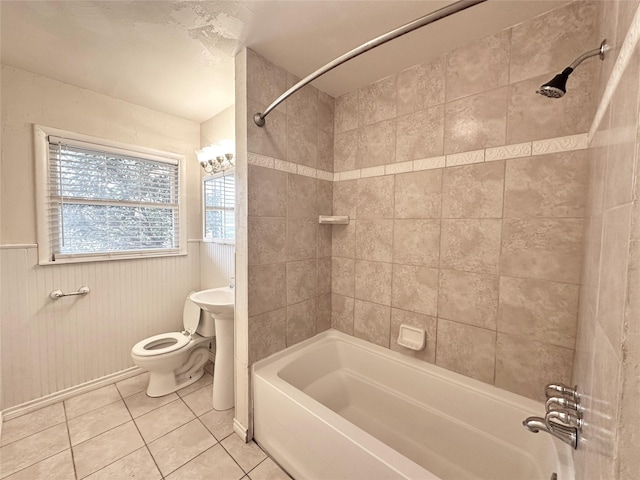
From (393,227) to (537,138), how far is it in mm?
822

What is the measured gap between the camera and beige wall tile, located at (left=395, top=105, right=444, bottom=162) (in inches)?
57.8

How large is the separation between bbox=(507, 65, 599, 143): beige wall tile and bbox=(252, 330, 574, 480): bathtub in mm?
1291

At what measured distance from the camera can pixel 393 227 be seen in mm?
1666

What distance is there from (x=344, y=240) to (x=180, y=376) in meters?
1.78

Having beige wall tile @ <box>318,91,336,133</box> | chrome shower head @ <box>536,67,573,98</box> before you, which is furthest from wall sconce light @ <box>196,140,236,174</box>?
chrome shower head @ <box>536,67,573,98</box>

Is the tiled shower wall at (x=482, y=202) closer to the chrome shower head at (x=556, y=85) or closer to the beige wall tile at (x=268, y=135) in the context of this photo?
the chrome shower head at (x=556, y=85)

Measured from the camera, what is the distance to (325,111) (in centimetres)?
191

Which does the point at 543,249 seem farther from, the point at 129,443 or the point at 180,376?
the point at 180,376

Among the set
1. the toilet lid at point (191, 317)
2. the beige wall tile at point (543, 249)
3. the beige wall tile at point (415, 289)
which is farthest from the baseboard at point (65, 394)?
the beige wall tile at point (543, 249)

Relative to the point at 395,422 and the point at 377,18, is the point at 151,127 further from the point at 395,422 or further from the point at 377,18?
the point at 395,422

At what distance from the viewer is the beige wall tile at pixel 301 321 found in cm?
174

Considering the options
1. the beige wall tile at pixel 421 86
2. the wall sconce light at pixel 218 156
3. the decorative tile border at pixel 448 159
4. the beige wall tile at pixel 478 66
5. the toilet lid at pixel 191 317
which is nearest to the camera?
the decorative tile border at pixel 448 159

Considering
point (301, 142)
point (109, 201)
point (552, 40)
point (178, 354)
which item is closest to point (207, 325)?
point (178, 354)

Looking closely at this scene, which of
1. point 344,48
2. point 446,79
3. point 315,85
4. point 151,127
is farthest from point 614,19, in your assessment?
point 151,127
